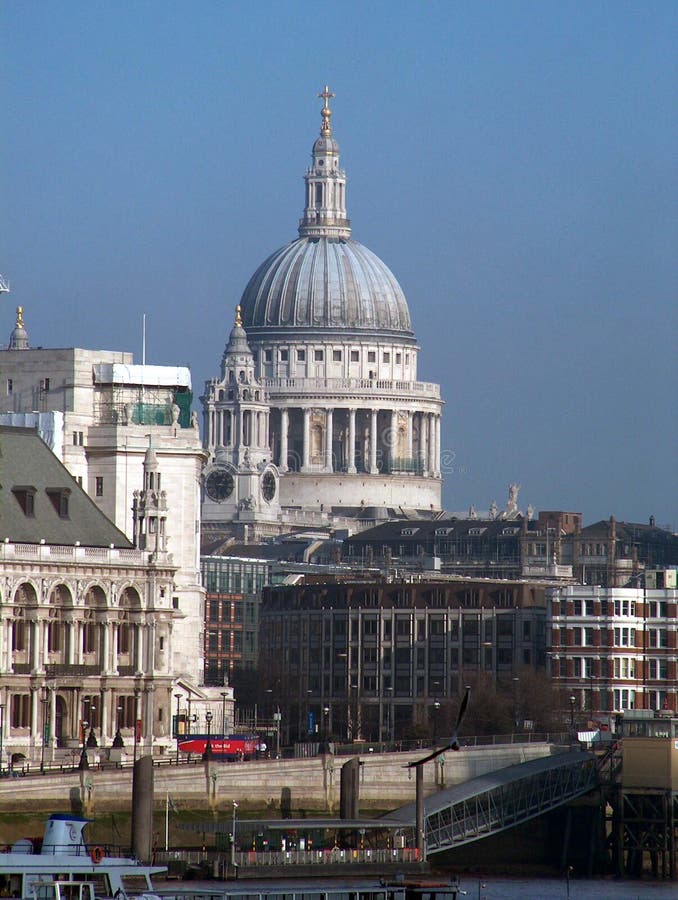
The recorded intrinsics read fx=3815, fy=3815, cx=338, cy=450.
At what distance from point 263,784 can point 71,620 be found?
69.3 ft

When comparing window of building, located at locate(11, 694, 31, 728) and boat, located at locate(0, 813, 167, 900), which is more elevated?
window of building, located at locate(11, 694, 31, 728)

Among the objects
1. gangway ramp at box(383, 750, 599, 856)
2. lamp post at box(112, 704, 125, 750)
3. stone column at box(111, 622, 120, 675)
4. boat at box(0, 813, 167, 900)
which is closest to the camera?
boat at box(0, 813, 167, 900)

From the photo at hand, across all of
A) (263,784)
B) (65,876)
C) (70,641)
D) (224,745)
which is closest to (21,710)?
(70,641)

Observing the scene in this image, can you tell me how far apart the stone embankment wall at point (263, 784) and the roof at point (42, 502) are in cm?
2208

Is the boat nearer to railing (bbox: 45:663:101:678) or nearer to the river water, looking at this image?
the river water

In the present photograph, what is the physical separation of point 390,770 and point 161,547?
23389 mm

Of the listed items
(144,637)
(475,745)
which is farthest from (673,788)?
(144,637)

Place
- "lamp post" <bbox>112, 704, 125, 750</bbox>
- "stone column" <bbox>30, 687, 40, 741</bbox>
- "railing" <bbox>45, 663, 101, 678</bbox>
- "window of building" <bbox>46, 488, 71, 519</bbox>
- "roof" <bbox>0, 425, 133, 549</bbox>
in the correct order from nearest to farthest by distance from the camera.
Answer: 1. "lamp post" <bbox>112, 704, 125, 750</bbox>
2. "stone column" <bbox>30, 687, 40, 741</bbox>
3. "railing" <bbox>45, 663, 101, 678</bbox>
4. "roof" <bbox>0, 425, 133, 549</bbox>
5. "window of building" <bbox>46, 488, 71, 519</bbox>

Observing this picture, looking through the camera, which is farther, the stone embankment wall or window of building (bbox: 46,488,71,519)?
window of building (bbox: 46,488,71,519)

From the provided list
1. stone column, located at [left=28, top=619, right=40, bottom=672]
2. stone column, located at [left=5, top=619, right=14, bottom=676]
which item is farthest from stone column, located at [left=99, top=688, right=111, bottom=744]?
stone column, located at [left=5, top=619, right=14, bottom=676]

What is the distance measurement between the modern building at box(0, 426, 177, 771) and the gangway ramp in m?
19.2

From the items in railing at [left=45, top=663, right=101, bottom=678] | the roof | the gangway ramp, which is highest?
the roof

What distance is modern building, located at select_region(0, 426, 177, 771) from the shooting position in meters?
181

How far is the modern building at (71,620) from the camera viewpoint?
180750mm
